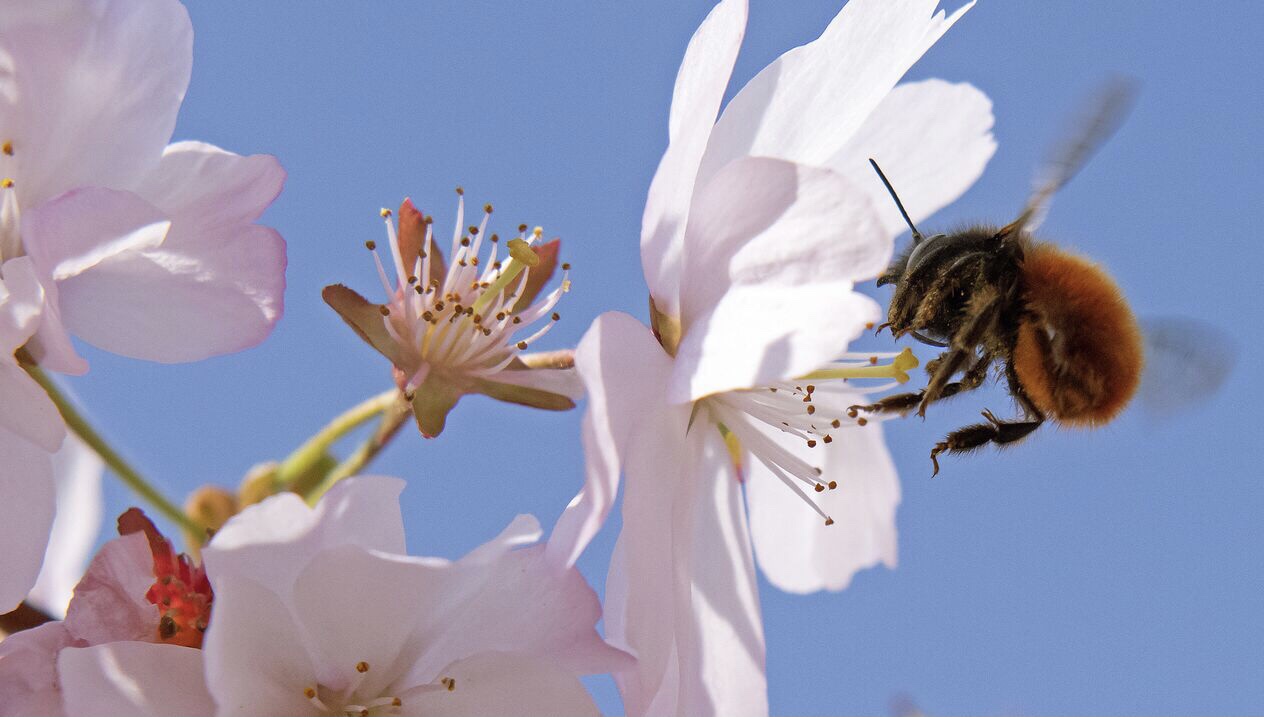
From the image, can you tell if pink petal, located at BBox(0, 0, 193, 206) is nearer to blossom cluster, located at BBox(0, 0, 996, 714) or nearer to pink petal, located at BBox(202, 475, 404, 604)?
blossom cluster, located at BBox(0, 0, 996, 714)

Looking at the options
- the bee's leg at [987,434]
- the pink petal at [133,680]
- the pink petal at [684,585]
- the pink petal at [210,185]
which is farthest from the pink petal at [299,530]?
the bee's leg at [987,434]

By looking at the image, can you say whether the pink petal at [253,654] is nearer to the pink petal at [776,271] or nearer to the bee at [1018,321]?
the pink petal at [776,271]

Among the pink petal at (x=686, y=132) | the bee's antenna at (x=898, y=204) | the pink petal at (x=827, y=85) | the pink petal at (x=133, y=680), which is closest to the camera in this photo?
the pink petal at (x=133, y=680)

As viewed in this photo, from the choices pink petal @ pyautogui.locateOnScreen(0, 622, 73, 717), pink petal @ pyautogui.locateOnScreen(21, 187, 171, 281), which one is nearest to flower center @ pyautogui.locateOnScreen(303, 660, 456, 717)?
pink petal @ pyautogui.locateOnScreen(0, 622, 73, 717)

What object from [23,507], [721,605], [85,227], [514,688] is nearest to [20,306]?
[85,227]

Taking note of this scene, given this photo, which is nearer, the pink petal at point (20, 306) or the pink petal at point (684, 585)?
the pink petal at point (20, 306)
